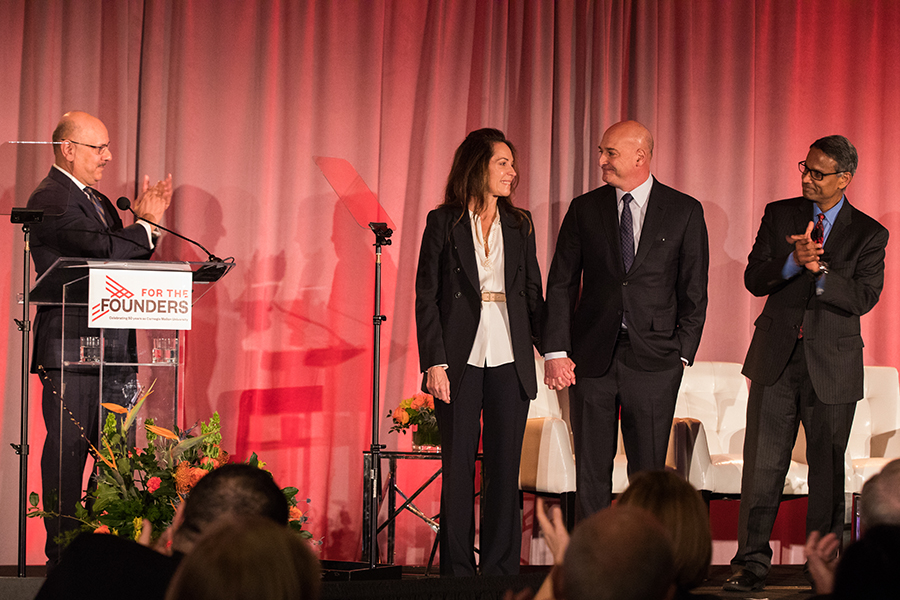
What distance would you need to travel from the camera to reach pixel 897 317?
5.39 meters

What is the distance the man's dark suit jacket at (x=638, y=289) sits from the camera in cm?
341

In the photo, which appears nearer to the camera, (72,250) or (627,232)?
(627,232)

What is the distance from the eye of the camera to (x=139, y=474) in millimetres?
3350

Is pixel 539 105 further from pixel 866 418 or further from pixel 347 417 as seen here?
pixel 866 418

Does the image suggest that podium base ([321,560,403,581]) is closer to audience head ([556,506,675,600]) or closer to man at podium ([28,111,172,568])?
man at podium ([28,111,172,568])

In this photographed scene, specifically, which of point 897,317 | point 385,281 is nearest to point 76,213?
point 385,281

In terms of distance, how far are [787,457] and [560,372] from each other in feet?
3.30

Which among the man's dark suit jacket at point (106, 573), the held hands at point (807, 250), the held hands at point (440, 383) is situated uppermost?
the held hands at point (807, 250)

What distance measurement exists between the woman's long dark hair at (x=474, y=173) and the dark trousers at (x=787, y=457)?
122 cm

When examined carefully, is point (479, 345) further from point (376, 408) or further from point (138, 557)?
point (138, 557)

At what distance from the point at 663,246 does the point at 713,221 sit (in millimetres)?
1975

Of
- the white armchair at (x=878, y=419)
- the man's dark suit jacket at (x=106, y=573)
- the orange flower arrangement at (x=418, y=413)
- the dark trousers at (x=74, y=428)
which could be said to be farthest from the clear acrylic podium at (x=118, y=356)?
the white armchair at (x=878, y=419)

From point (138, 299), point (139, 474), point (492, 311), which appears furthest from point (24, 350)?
point (492, 311)

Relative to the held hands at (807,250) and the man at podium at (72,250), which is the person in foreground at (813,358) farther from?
the man at podium at (72,250)
